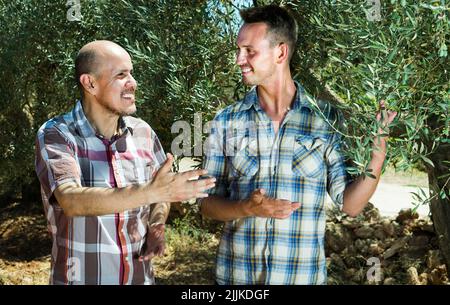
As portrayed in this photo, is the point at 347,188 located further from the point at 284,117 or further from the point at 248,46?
the point at 248,46

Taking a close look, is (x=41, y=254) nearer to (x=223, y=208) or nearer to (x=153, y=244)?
(x=153, y=244)

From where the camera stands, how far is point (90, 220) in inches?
118

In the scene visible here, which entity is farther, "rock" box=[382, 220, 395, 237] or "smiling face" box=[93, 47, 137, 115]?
"rock" box=[382, 220, 395, 237]

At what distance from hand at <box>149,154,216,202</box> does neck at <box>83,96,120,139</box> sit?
640mm

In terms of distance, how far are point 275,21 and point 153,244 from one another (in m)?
1.28

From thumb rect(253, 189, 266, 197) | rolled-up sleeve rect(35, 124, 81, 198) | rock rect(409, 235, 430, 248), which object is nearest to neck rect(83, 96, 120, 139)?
rolled-up sleeve rect(35, 124, 81, 198)

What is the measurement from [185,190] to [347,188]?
0.88 meters

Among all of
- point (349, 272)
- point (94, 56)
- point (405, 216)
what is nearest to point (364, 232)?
point (405, 216)

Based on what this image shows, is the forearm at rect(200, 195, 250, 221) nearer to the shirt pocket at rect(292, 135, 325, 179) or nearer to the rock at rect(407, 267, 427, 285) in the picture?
the shirt pocket at rect(292, 135, 325, 179)

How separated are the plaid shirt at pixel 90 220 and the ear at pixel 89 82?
0.45 ft

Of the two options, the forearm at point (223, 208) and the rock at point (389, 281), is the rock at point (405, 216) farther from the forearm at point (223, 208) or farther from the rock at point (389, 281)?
the forearm at point (223, 208)

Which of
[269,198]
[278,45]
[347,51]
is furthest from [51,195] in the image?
[347,51]

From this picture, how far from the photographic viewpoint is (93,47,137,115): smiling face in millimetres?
3160

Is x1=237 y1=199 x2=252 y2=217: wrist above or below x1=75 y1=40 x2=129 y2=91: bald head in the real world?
below
